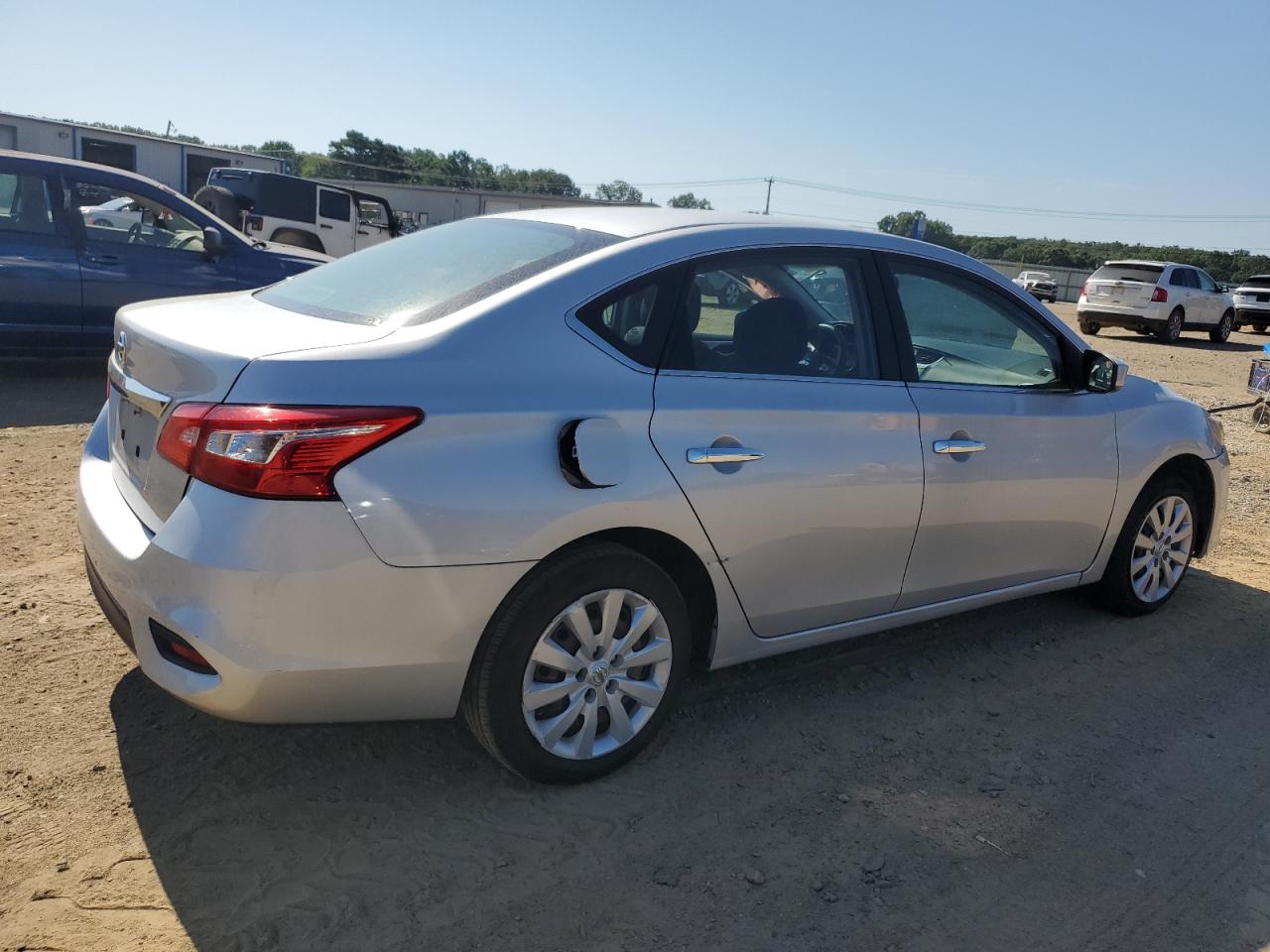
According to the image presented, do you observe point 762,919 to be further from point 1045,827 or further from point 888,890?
point 1045,827

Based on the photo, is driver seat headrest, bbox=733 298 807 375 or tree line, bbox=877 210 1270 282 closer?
driver seat headrest, bbox=733 298 807 375

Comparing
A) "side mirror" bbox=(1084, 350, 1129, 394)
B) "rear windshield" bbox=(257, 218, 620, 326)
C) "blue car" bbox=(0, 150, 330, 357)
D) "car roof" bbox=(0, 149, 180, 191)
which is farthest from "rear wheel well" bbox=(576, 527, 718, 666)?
"car roof" bbox=(0, 149, 180, 191)

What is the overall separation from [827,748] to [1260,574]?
3.62 meters

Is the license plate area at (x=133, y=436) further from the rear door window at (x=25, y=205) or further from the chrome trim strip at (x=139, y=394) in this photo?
the rear door window at (x=25, y=205)

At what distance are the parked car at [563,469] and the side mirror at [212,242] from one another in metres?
5.30

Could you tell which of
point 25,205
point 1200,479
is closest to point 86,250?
point 25,205

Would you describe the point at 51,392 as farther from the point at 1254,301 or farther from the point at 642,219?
the point at 1254,301

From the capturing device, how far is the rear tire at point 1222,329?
2380cm

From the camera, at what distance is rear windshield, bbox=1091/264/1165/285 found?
2236cm

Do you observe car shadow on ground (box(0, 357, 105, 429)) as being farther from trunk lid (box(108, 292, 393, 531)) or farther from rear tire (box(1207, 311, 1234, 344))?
rear tire (box(1207, 311, 1234, 344))

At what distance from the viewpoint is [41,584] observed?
13.5 feet

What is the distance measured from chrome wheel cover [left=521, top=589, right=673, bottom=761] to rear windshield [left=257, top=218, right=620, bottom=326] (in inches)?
37.1

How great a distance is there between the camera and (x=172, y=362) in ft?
8.89

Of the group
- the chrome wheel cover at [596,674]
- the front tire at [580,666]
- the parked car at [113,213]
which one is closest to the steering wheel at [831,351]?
the front tire at [580,666]
